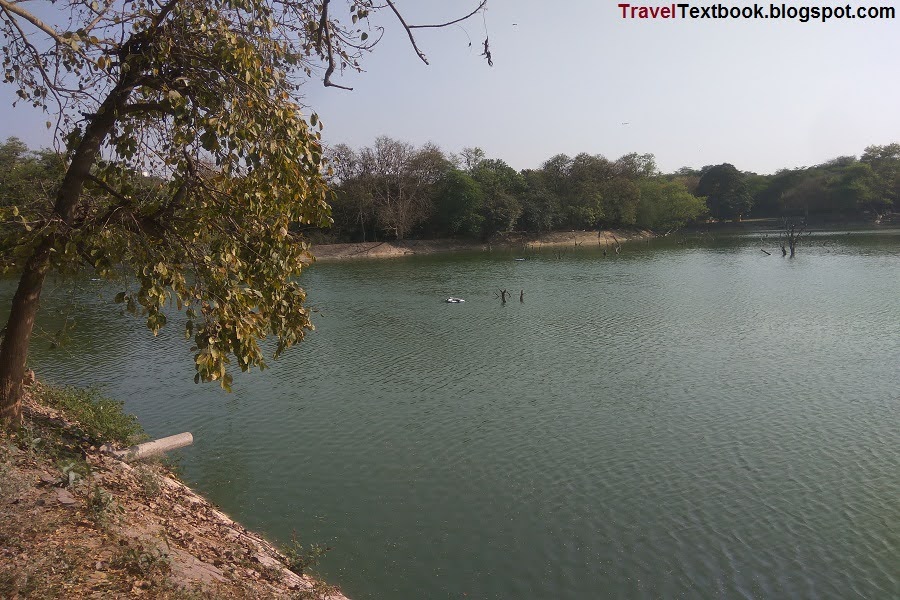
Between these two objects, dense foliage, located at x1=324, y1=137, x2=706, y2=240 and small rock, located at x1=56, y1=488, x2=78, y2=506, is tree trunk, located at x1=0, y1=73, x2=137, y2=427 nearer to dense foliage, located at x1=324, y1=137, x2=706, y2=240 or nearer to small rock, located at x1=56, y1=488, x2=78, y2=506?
small rock, located at x1=56, y1=488, x2=78, y2=506

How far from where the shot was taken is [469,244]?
3063 inches

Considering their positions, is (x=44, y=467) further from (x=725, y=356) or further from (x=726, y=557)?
(x=725, y=356)

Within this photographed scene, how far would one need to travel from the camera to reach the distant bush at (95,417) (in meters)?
10.6

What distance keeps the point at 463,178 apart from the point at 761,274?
37.6 m

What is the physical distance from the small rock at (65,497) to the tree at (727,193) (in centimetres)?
10285

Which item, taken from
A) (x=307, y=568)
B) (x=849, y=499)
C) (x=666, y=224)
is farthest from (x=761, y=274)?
(x=666, y=224)

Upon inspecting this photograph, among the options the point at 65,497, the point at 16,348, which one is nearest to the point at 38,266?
the point at 16,348

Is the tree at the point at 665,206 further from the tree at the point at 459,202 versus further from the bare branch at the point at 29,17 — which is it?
the bare branch at the point at 29,17

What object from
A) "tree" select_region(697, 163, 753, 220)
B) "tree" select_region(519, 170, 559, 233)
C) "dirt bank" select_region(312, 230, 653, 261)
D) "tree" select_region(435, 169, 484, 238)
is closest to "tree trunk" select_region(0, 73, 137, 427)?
"dirt bank" select_region(312, 230, 653, 261)

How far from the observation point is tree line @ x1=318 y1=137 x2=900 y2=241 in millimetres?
71625

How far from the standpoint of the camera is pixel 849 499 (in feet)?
37.3

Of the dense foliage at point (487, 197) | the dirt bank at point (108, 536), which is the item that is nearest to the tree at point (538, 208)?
the dense foliage at point (487, 197)

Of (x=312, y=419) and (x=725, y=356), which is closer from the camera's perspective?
(x=312, y=419)

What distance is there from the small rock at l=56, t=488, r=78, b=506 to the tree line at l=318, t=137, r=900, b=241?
56449 millimetres
